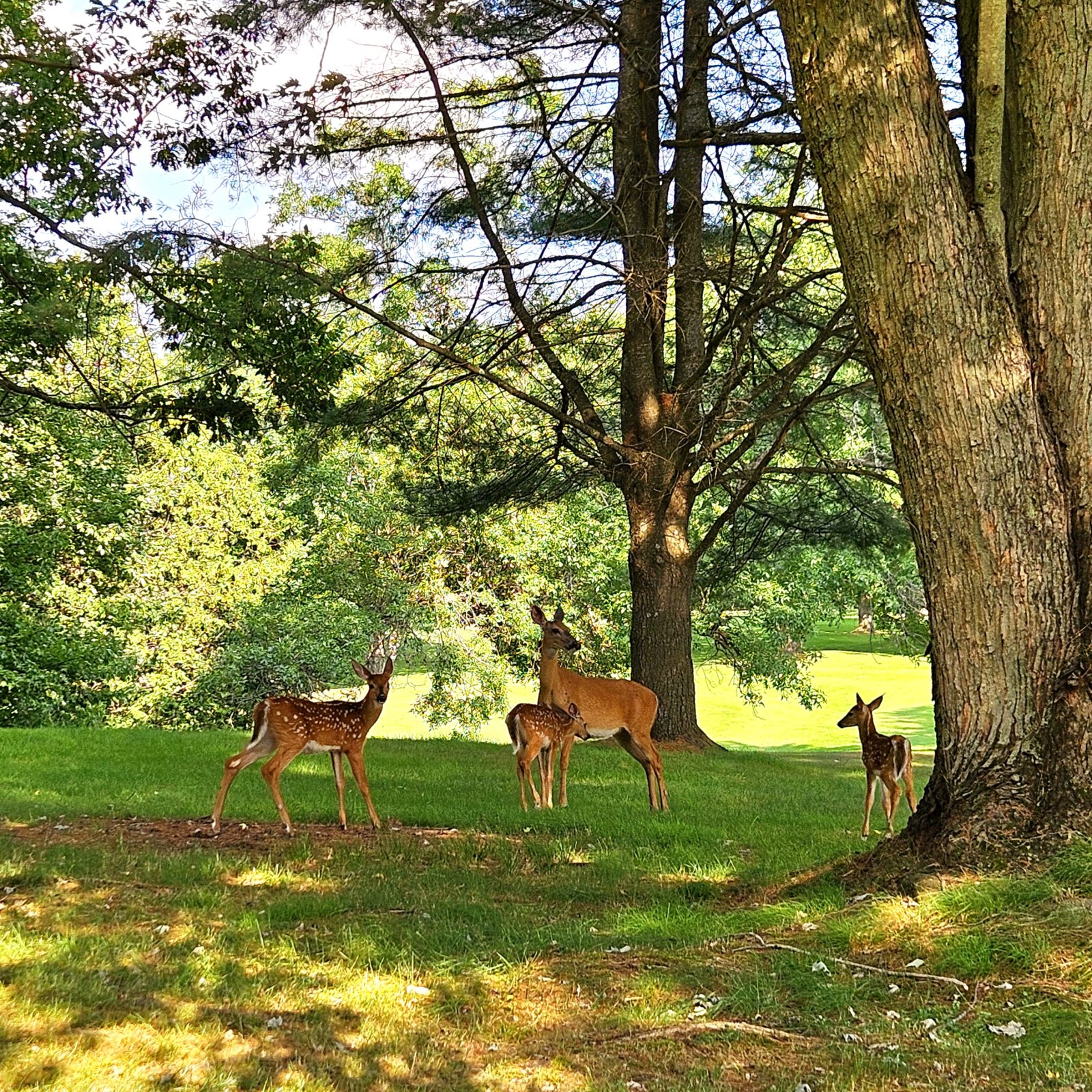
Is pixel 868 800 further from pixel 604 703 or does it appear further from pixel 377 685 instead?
pixel 377 685

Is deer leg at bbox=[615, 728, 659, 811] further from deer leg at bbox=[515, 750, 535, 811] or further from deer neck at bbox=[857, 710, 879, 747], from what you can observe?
deer neck at bbox=[857, 710, 879, 747]

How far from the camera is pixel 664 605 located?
493 inches

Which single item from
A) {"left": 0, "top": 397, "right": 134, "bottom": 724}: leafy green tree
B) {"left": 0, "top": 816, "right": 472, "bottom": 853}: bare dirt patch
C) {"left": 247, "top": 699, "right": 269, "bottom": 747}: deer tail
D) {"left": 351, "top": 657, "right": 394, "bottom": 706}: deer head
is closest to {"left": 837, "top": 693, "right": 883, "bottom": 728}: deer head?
{"left": 0, "top": 816, "right": 472, "bottom": 853}: bare dirt patch

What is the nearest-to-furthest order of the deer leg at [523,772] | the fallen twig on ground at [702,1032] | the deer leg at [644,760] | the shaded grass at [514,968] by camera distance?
1. the shaded grass at [514,968]
2. the fallen twig on ground at [702,1032]
3. the deer leg at [523,772]
4. the deer leg at [644,760]

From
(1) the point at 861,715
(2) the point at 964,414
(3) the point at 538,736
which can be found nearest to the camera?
(2) the point at 964,414

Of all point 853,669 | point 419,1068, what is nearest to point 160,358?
point 853,669

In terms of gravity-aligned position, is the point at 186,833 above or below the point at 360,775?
below

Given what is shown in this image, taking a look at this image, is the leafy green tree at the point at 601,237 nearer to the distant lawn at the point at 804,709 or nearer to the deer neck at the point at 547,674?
the deer neck at the point at 547,674

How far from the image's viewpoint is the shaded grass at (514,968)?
10.8ft

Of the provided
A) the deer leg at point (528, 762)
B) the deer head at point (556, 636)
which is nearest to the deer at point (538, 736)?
the deer leg at point (528, 762)

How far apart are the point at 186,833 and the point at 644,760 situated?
3463 millimetres

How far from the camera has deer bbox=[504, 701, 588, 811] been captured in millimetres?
8000

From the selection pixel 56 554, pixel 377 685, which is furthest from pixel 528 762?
pixel 56 554

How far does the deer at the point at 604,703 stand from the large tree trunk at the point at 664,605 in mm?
3460
